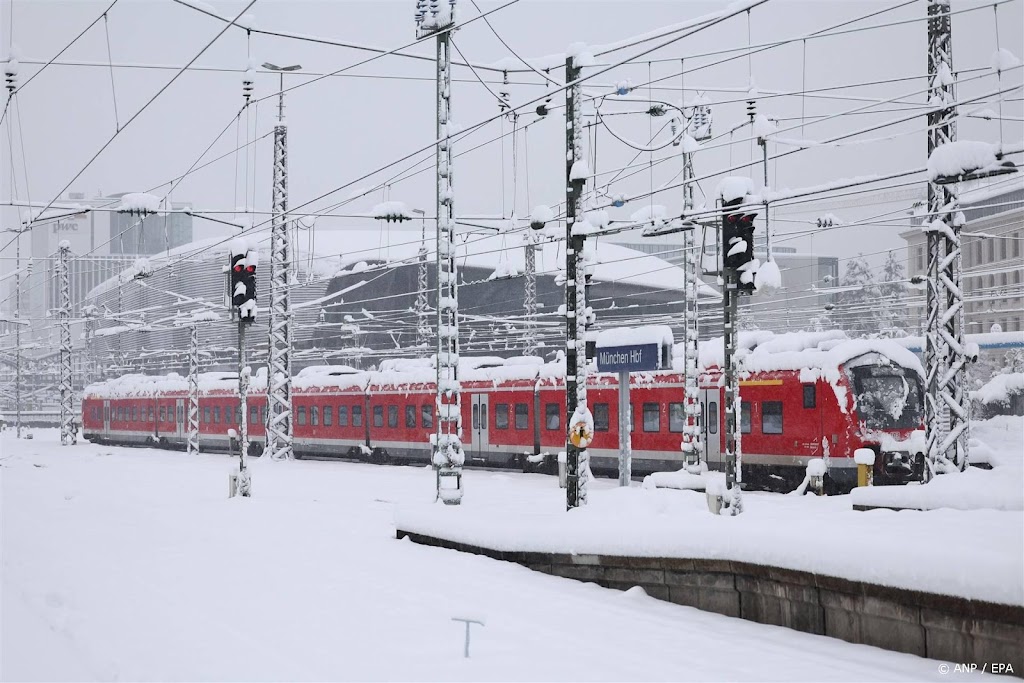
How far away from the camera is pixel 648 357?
17.4 meters

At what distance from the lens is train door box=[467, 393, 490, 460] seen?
3114cm

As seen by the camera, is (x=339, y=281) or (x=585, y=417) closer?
(x=585, y=417)

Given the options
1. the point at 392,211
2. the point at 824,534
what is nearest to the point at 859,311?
the point at 392,211

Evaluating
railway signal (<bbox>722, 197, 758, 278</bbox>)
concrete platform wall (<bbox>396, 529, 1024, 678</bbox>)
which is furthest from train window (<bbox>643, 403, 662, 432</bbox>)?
concrete platform wall (<bbox>396, 529, 1024, 678</bbox>)

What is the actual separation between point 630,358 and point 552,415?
1125 centimetres

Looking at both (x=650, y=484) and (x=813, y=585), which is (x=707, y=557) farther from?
(x=650, y=484)

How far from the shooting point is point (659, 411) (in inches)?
1014

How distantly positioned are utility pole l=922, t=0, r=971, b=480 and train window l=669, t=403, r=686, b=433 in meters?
8.67

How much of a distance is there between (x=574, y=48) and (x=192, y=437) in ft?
108

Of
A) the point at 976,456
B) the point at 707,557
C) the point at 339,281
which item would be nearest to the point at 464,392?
the point at 976,456

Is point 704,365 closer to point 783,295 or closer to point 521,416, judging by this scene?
point 521,416

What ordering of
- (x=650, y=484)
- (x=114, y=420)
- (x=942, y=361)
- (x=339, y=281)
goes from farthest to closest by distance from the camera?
(x=339, y=281)
(x=114, y=420)
(x=650, y=484)
(x=942, y=361)

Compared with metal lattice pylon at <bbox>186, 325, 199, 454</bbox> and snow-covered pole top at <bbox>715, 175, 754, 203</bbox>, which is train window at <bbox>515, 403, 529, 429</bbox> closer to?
snow-covered pole top at <bbox>715, 175, 754, 203</bbox>

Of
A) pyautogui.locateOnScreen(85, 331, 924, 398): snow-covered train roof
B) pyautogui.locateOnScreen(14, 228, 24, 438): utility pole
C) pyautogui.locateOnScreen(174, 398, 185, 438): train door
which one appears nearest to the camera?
pyautogui.locateOnScreen(85, 331, 924, 398): snow-covered train roof
